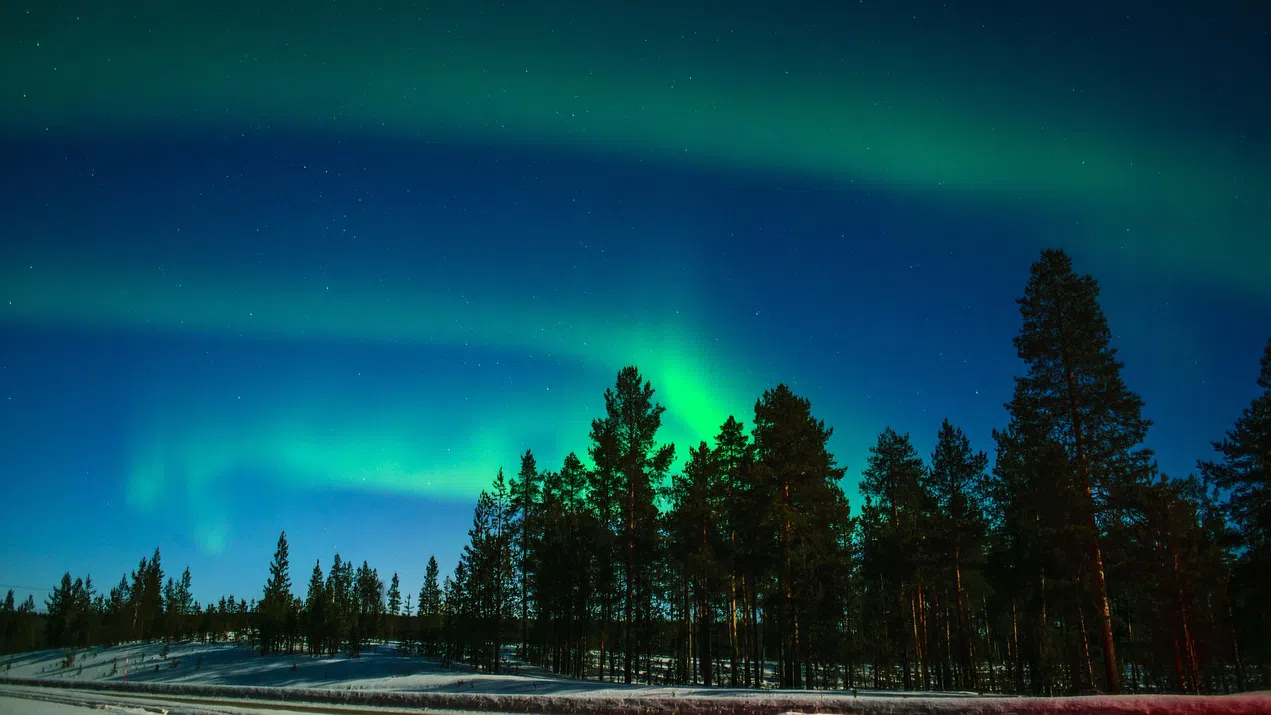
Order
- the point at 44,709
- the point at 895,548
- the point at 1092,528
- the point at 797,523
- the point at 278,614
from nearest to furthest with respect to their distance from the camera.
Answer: the point at 44,709, the point at 1092,528, the point at 797,523, the point at 895,548, the point at 278,614

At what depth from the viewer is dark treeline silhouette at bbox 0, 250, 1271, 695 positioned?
29.4 meters

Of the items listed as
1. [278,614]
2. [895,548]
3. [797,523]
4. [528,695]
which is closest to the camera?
[528,695]

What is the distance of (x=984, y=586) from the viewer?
170 feet

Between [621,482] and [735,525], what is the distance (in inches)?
287

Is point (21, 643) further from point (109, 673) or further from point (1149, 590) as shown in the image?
point (1149, 590)

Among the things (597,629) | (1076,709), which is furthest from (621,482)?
(1076,709)

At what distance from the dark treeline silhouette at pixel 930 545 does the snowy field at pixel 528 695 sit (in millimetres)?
8242

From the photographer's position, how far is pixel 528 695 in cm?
2525

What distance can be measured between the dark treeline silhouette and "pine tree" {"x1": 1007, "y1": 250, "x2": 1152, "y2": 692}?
0.08 meters

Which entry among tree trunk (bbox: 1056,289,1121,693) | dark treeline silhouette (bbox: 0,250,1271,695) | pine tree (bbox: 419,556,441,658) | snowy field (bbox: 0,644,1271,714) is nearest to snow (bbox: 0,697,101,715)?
snowy field (bbox: 0,644,1271,714)

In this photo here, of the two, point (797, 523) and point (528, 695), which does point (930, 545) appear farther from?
point (528, 695)

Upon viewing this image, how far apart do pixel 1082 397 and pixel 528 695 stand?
26.5 m

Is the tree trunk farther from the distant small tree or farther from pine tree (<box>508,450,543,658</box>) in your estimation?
the distant small tree

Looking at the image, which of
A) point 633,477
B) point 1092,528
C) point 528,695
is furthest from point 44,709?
point 1092,528
